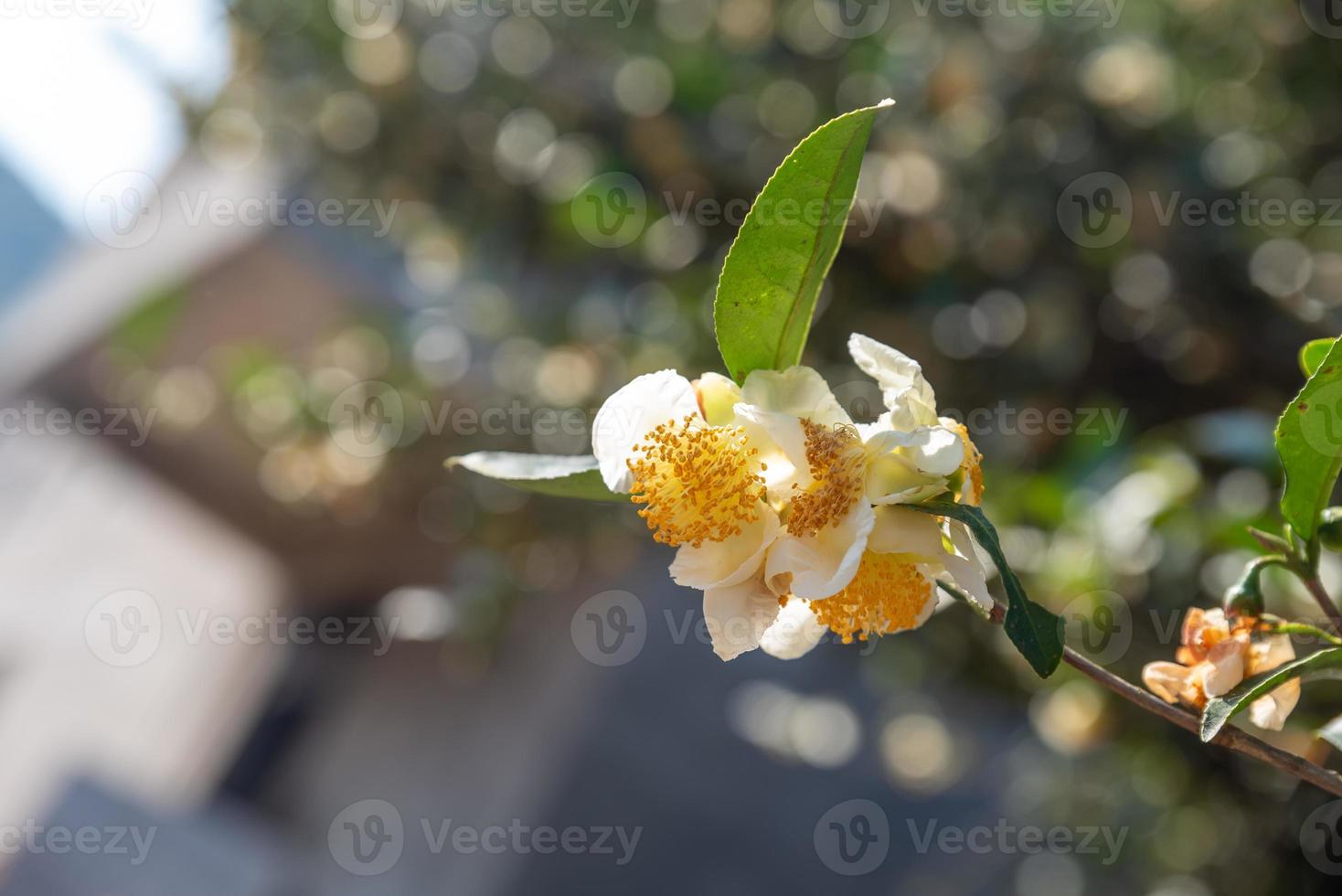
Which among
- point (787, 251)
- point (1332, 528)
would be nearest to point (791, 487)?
point (787, 251)

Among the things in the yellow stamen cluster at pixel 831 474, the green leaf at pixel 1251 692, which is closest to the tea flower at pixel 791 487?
the yellow stamen cluster at pixel 831 474

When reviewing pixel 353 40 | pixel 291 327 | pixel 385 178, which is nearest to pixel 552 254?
pixel 385 178

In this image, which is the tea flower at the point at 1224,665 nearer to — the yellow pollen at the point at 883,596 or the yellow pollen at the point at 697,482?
the yellow pollen at the point at 883,596

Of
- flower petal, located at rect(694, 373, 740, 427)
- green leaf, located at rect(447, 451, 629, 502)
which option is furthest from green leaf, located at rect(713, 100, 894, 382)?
green leaf, located at rect(447, 451, 629, 502)

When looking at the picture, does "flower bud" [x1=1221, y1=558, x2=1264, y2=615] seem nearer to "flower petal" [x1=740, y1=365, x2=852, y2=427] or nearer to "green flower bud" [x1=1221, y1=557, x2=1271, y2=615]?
"green flower bud" [x1=1221, y1=557, x2=1271, y2=615]

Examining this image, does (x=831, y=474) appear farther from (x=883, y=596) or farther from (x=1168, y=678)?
(x=1168, y=678)

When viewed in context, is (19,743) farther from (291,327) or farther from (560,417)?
(560,417)
